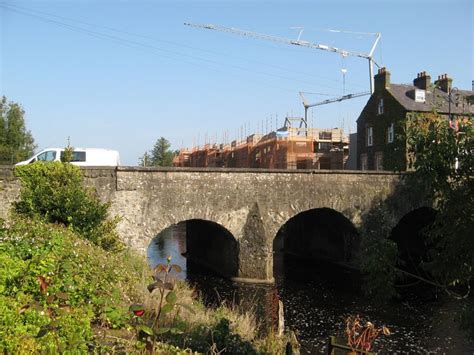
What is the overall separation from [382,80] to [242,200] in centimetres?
1834

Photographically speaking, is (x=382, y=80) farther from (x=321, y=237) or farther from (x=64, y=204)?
(x=64, y=204)

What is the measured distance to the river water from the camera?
13.6m

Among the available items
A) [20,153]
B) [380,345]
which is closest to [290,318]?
[380,345]

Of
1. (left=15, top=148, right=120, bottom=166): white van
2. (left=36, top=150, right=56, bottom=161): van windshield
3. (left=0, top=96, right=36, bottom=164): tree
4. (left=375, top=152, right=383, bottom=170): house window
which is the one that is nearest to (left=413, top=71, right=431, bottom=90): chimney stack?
(left=375, top=152, right=383, bottom=170): house window

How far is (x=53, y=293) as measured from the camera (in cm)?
627

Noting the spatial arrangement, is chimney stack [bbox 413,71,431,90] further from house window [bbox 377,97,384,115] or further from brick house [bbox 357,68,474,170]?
house window [bbox 377,97,384,115]

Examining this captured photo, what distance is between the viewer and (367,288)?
20.2 feet

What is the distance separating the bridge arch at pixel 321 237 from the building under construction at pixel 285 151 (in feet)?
16.6

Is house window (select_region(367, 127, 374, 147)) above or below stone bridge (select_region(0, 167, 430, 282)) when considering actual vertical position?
above

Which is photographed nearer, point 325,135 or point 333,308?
point 333,308

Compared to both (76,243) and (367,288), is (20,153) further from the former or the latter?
(367,288)

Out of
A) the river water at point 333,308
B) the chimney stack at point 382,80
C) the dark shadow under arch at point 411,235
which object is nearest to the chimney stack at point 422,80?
the chimney stack at point 382,80

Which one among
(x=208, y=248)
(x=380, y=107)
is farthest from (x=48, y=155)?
(x=380, y=107)

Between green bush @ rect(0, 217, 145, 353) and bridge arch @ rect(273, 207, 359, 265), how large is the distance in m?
14.9
